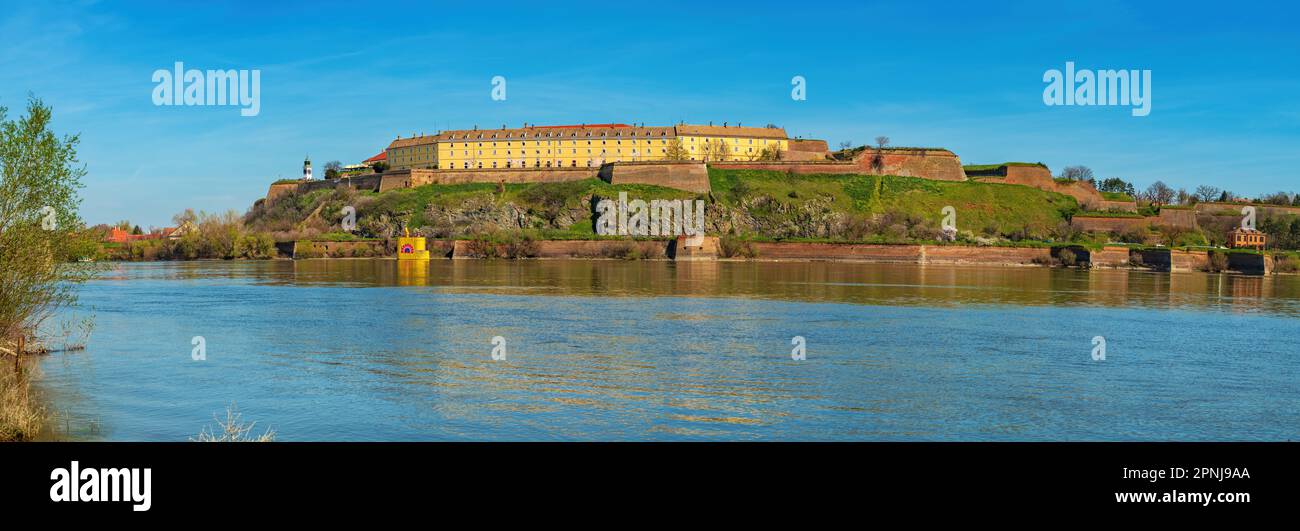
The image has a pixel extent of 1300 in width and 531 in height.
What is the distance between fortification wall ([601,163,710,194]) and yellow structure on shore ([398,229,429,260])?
17488 mm

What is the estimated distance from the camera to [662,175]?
3211 inches

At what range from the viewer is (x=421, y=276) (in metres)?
48.5

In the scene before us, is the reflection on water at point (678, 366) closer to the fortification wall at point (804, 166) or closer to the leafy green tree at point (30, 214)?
the leafy green tree at point (30, 214)

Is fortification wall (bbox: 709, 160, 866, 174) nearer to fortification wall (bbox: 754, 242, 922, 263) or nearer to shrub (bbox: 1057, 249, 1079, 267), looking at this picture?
fortification wall (bbox: 754, 242, 922, 263)

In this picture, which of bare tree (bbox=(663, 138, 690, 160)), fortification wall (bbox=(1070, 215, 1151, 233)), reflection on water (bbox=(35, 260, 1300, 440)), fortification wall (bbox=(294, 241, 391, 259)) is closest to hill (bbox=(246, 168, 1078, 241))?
fortification wall (bbox=(1070, 215, 1151, 233))

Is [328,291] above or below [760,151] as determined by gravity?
below

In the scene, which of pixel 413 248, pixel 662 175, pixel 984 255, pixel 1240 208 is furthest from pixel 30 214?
pixel 1240 208

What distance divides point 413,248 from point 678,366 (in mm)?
55443

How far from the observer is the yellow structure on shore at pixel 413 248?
70438 mm
